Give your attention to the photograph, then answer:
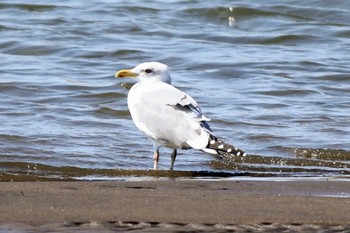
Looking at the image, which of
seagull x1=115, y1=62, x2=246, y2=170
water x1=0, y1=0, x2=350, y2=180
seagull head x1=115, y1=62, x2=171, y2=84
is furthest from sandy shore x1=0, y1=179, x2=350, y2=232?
seagull head x1=115, y1=62, x2=171, y2=84

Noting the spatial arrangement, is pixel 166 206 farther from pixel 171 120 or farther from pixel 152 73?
pixel 152 73

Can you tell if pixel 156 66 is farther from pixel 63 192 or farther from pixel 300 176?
pixel 63 192

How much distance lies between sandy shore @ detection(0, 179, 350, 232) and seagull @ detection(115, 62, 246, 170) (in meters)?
1.00

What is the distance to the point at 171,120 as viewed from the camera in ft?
23.1

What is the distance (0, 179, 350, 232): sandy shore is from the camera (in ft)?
15.6

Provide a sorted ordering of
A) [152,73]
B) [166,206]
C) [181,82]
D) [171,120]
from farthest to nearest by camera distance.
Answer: [181,82], [152,73], [171,120], [166,206]

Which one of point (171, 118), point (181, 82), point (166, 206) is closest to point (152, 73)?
point (171, 118)

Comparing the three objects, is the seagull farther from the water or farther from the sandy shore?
the sandy shore

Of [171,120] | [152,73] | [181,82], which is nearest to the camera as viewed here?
[171,120]

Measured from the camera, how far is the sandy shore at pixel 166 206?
4766 millimetres

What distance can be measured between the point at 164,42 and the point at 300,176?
6537 mm

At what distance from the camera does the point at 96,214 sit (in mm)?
4895

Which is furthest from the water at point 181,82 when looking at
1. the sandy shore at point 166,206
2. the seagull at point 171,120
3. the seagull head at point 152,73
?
the sandy shore at point 166,206

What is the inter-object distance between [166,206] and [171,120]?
2.01m
